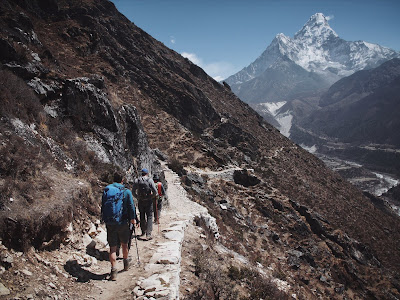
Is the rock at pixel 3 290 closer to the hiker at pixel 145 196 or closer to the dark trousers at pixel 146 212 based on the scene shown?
the hiker at pixel 145 196

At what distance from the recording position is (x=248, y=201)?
29.0 m

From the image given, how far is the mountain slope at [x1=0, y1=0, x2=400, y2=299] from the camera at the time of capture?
21.3 ft

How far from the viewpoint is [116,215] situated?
5270 mm

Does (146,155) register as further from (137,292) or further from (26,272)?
(26,272)

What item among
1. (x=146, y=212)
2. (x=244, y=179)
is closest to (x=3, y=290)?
(x=146, y=212)

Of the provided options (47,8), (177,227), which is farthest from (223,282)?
(47,8)

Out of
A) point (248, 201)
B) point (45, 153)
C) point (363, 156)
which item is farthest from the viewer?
point (363, 156)

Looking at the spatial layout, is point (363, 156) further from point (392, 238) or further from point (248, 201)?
point (248, 201)

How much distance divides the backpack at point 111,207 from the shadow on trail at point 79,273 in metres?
1.08

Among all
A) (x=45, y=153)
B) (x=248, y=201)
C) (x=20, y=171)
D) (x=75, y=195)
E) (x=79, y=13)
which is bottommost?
(x=248, y=201)

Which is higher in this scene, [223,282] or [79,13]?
[79,13]

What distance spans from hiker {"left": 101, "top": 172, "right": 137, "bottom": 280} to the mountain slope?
111cm

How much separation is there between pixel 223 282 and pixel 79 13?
49428 millimetres

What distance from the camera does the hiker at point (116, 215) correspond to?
206 inches
